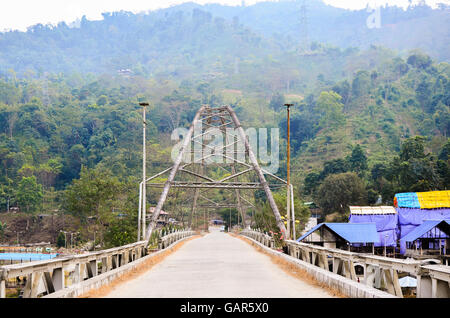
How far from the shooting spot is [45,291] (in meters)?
9.86

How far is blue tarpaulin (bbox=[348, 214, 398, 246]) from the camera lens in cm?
5209

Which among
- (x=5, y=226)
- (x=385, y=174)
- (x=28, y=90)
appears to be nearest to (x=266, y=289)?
(x=385, y=174)

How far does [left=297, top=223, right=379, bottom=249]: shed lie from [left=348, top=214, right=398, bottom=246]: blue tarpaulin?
11.1ft

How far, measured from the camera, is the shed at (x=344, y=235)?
47625 mm

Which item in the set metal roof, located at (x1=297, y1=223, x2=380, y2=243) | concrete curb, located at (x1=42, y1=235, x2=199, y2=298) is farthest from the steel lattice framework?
concrete curb, located at (x1=42, y1=235, x2=199, y2=298)

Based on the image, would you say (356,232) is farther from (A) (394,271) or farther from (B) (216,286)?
(A) (394,271)

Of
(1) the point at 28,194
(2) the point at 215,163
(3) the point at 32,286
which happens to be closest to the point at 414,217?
(2) the point at 215,163

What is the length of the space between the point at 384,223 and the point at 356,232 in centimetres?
588

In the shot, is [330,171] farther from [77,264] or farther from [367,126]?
[77,264]

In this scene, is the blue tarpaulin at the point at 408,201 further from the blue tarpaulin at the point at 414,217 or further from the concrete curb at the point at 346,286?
the concrete curb at the point at 346,286

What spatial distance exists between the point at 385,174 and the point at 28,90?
121236 millimetres

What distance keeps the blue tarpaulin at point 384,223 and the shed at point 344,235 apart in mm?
3392

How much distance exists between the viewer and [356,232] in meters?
48.2

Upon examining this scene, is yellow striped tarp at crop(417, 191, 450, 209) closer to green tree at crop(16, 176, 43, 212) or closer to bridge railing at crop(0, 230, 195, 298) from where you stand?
bridge railing at crop(0, 230, 195, 298)
